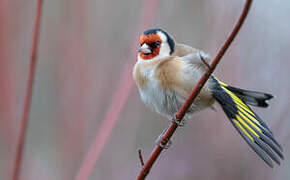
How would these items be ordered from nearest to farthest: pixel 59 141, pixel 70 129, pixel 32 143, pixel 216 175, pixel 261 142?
pixel 261 142
pixel 70 129
pixel 59 141
pixel 216 175
pixel 32 143

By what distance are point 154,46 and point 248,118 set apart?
0.90 metres

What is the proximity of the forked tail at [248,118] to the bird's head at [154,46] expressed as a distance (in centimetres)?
44

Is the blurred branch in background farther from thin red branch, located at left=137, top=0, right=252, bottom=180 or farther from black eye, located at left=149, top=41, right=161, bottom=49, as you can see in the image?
black eye, located at left=149, top=41, right=161, bottom=49

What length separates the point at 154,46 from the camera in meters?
2.76

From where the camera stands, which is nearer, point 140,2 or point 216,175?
point 216,175

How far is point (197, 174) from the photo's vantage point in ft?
10.2

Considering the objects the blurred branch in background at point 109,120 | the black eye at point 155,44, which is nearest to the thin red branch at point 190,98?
the blurred branch in background at point 109,120

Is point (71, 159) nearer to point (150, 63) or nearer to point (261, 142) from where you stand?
point (150, 63)

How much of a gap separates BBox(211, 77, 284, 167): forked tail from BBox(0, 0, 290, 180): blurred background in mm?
333

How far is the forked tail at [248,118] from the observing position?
209 cm

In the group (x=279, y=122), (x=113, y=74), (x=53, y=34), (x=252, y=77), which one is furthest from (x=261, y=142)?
(x=53, y=34)

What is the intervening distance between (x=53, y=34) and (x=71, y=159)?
186 cm

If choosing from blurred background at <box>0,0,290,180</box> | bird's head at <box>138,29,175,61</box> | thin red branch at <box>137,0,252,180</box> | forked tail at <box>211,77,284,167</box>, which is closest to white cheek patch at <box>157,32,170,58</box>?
bird's head at <box>138,29,175,61</box>

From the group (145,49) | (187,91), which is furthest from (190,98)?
(145,49)
